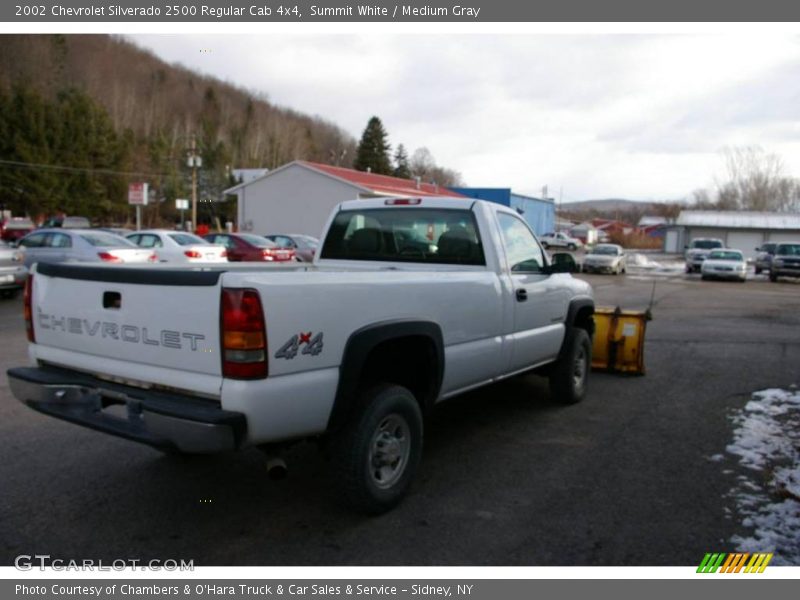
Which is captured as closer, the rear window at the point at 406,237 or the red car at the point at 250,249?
the rear window at the point at 406,237

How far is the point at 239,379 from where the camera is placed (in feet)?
10.1

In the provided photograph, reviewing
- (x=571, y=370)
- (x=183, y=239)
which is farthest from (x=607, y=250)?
(x=571, y=370)

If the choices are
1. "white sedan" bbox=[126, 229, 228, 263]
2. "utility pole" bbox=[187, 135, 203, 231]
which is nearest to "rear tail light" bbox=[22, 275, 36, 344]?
"white sedan" bbox=[126, 229, 228, 263]

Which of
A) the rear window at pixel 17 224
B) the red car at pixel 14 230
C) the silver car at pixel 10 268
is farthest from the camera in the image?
the rear window at pixel 17 224

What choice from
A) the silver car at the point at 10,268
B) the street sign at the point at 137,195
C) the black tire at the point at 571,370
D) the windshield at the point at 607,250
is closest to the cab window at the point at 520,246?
the black tire at the point at 571,370

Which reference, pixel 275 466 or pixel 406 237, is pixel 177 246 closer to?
pixel 406 237

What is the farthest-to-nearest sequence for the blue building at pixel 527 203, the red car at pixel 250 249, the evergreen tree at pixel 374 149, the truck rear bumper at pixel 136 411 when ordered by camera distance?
the evergreen tree at pixel 374 149 → the blue building at pixel 527 203 → the red car at pixel 250 249 → the truck rear bumper at pixel 136 411

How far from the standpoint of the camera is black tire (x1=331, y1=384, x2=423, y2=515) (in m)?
3.69

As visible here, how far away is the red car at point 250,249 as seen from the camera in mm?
23312

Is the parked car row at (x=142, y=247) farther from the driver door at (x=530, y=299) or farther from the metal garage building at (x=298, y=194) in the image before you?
the metal garage building at (x=298, y=194)

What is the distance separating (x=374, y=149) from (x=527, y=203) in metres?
27.7

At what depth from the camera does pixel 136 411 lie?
11.0ft

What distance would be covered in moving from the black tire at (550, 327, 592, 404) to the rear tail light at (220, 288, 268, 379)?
3983mm

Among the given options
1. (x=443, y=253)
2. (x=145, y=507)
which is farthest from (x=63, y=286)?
(x=443, y=253)
